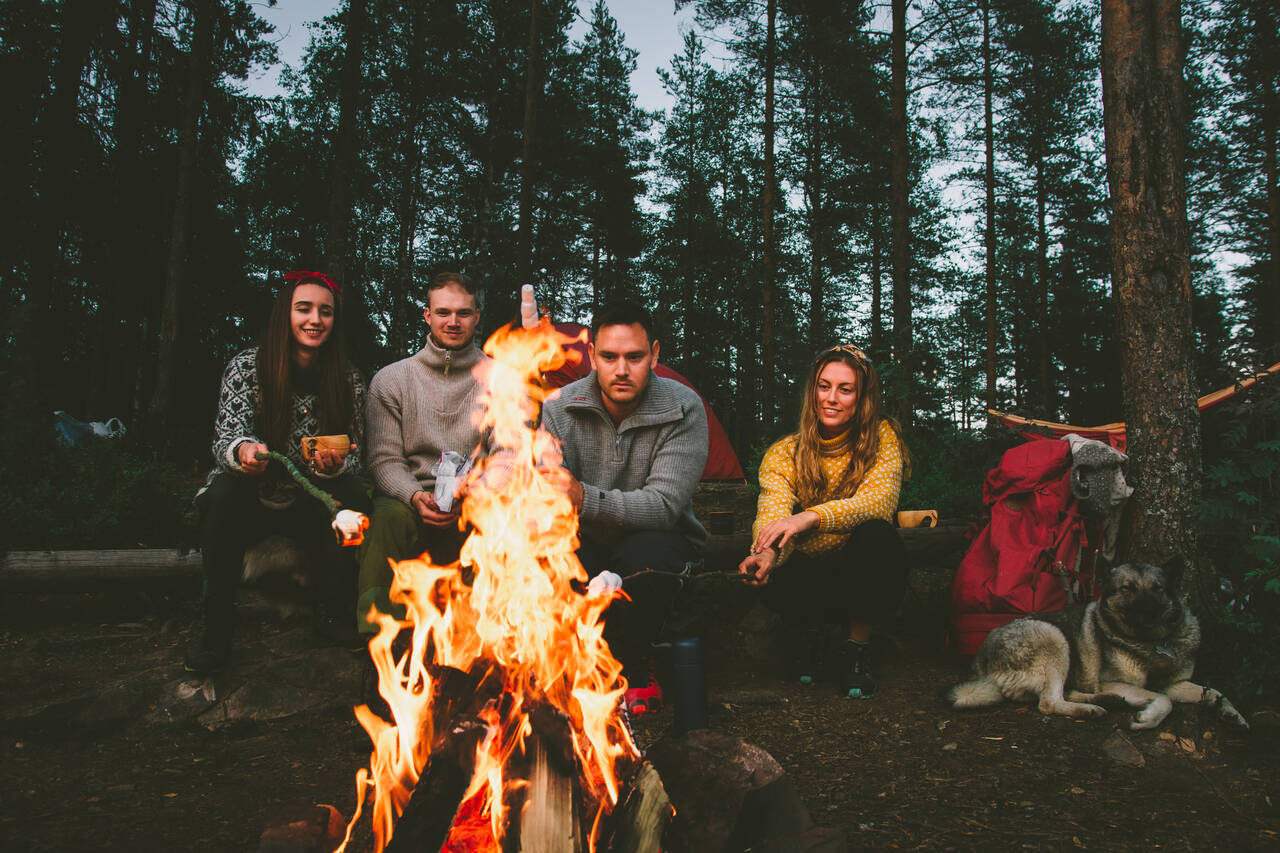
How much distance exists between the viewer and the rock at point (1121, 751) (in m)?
2.79

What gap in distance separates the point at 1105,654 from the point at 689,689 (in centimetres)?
223

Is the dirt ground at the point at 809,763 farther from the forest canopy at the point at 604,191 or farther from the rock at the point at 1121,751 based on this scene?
the forest canopy at the point at 604,191

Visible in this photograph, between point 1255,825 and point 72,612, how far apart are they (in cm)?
631

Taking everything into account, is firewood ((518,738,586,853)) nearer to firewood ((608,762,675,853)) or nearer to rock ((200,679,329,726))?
firewood ((608,762,675,853))

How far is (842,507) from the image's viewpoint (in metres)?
3.59

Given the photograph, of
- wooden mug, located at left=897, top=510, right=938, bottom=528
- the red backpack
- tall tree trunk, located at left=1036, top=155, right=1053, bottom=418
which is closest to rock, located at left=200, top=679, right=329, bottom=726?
the red backpack

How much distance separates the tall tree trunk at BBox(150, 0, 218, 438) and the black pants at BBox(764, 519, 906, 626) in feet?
31.7

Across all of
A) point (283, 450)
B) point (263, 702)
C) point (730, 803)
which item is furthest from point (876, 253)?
point (730, 803)

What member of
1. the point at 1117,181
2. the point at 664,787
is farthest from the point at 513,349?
the point at 1117,181

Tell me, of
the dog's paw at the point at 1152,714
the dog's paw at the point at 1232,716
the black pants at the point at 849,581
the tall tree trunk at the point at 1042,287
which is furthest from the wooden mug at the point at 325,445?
the tall tree trunk at the point at 1042,287

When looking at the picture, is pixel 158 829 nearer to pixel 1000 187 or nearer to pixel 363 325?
pixel 363 325

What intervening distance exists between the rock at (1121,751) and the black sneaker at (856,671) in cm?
104

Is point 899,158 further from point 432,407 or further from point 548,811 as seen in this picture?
point 548,811

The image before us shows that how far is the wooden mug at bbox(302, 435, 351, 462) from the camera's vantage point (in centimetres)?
343
